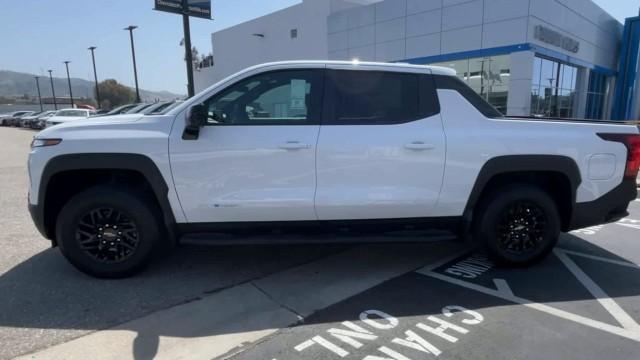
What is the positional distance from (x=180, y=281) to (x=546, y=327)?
304cm

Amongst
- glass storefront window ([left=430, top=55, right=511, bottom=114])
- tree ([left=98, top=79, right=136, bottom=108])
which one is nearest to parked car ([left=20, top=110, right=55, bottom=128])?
glass storefront window ([left=430, top=55, right=511, bottom=114])

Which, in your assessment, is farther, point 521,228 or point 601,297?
point 521,228

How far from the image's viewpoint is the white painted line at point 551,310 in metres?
3.03

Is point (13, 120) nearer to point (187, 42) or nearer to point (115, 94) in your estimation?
point (187, 42)

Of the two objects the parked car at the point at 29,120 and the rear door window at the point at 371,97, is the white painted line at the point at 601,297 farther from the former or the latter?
the parked car at the point at 29,120

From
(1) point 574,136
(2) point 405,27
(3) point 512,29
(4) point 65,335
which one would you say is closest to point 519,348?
(1) point 574,136

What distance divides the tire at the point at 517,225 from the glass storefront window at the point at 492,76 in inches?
615

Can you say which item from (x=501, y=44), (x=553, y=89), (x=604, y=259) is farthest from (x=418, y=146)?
(x=553, y=89)

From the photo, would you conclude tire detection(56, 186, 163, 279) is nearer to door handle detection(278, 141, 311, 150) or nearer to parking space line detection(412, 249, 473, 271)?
door handle detection(278, 141, 311, 150)

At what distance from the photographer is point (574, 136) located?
3949 mm

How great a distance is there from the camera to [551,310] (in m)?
3.36

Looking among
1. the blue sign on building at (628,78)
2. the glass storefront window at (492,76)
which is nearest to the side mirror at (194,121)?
the glass storefront window at (492,76)

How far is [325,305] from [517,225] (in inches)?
81.1

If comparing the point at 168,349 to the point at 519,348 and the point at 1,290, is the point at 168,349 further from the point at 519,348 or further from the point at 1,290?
the point at 519,348
